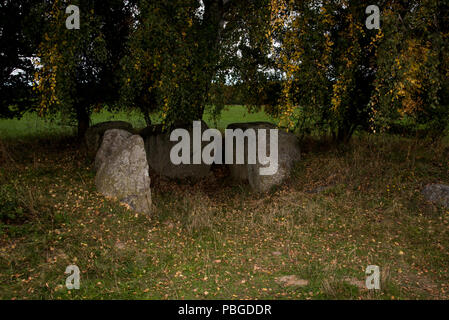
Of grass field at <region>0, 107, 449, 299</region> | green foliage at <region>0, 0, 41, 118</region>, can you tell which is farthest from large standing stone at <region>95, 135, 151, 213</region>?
green foliage at <region>0, 0, 41, 118</region>

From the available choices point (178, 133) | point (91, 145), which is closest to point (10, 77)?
point (91, 145)

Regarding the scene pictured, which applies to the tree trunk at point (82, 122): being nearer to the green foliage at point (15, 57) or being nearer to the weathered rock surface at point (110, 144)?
the green foliage at point (15, 57)

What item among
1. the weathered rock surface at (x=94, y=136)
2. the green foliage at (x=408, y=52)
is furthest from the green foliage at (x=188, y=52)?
the green foliage at (x=408, y=52)

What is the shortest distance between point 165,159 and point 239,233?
450 centimetres

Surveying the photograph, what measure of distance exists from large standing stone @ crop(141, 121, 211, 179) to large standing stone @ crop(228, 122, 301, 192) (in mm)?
1160

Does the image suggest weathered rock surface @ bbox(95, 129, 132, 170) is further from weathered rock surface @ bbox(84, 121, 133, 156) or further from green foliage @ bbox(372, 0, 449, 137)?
green foliage @ bbox(372, 0, 449, 137)

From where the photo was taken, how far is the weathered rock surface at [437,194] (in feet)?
25.6

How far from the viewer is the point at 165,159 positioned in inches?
440

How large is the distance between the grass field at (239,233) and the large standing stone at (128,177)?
0.30m

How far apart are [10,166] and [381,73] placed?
8965 mm

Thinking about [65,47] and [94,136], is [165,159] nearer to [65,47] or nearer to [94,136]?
[94,136]

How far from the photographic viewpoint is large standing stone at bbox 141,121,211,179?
440 inches
